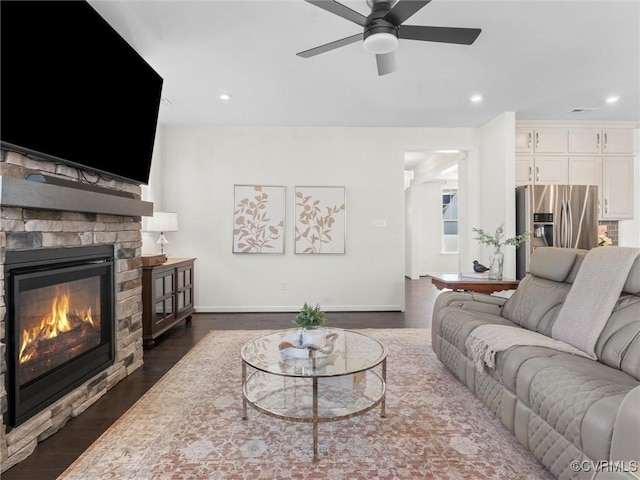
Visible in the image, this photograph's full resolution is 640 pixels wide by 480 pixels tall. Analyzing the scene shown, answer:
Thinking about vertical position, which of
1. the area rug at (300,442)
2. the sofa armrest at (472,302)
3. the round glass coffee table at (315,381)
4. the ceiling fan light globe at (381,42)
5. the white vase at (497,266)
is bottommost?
the area rug at (300,442)

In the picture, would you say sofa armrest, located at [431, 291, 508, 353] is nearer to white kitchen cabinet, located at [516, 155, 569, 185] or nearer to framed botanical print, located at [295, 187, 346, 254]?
framed botanical print, located at [295, 187, 346, 254]

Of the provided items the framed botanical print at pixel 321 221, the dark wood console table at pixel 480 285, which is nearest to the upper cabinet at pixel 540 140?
the dark wood console table at pixel 480 285

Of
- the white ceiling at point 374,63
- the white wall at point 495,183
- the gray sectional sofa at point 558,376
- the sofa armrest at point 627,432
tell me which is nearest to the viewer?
the sofa armrest at point 627,432

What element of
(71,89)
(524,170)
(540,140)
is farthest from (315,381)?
(540,140)

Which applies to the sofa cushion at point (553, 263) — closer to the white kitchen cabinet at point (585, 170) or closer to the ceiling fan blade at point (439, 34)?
the ceiling fan blade at point (439, 34)

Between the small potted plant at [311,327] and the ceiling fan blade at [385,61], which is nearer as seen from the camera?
the small potted plant at [311,327]

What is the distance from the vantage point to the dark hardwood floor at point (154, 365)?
172cm

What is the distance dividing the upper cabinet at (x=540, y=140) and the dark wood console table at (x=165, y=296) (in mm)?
4632

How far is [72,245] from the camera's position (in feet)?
7.09

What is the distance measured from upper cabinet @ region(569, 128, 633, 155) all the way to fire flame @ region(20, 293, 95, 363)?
5.85m

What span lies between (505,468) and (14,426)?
2400 mm

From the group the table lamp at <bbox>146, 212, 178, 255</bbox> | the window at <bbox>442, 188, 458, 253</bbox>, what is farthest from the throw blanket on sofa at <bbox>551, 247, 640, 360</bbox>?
the window at <bbox>442, 188, 458, 253</bbox>

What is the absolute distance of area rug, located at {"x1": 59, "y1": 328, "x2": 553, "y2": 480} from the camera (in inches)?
64.1

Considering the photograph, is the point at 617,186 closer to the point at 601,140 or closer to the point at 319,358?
the point at 601,140
